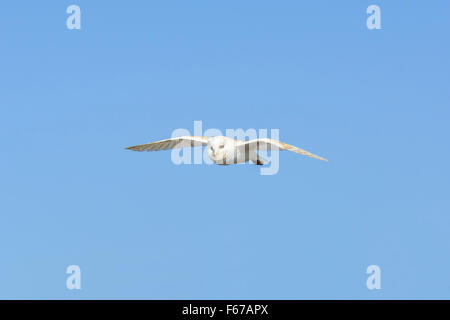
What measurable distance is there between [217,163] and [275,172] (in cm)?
354

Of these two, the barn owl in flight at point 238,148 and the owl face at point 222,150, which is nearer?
the barn owl in flight at point 238,148

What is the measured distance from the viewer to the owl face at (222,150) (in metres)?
47.2

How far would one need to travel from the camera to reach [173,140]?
50750 mm

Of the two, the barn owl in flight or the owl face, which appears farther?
the owl face

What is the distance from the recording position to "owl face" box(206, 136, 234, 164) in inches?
1859

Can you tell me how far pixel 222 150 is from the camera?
47250 mm
